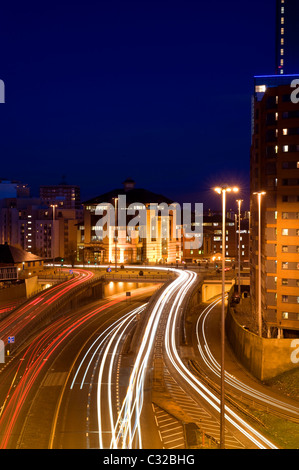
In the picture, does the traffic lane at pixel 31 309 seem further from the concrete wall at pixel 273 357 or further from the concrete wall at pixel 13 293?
the concrete wall at pixel 273 357

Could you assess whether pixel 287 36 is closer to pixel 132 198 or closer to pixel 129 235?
pixel 132 198

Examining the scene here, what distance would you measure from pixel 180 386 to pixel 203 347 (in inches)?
506

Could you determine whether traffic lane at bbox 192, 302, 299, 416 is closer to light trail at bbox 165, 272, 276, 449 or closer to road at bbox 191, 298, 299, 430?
road at bbox 191, 298, 299, 430

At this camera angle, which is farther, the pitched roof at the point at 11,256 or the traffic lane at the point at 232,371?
the pitched roof at the point at 11,256

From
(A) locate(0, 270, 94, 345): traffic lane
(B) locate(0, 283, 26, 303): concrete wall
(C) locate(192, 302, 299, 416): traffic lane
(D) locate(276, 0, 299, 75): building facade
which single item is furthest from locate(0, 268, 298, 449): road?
(D) locate(276, 0, 299, 75): building facade

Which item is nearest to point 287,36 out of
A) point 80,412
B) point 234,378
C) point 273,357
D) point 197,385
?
point 273,357

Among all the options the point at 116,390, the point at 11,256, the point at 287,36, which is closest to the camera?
the point at 116,390

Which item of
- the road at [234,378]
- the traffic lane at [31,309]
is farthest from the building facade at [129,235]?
the road at [234,378]

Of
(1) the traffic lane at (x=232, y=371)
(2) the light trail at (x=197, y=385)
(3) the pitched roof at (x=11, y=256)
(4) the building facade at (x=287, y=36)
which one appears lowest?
(1) the traffic lane at (x=232, y=371)

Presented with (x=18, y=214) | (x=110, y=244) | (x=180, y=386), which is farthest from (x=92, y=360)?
(x=18, y=214)

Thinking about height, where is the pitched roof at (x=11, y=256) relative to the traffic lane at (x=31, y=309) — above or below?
above

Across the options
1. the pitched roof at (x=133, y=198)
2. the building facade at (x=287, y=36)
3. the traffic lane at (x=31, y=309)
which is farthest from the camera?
the building facade at (x=287, y=36)

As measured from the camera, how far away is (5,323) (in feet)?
141
